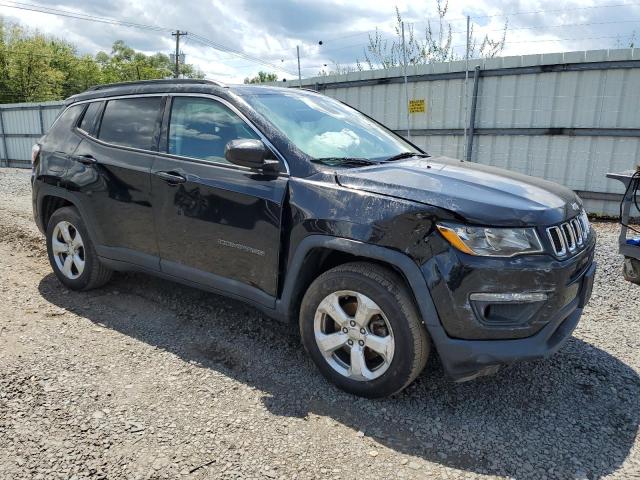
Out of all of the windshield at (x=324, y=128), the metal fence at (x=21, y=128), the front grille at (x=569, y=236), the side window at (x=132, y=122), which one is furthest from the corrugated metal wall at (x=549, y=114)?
the metal fence at (x=21, y=128)

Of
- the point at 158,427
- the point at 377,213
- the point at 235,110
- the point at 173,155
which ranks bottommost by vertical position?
the point at 158,427

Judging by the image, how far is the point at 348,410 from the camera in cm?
280

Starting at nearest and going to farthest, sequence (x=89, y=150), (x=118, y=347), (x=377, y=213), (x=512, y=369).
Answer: (x=377, y=213), (x=512, y=369), (x=118, y=347), (x=89, y=150)

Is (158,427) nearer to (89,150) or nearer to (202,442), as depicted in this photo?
(202,442)

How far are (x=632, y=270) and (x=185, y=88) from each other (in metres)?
4.24

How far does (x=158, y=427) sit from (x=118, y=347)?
1.10m

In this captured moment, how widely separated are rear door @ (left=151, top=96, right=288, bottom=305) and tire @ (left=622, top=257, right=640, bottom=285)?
11.5 ft

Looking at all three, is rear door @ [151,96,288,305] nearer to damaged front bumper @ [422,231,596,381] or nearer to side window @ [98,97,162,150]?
side window @ [98,97,162,150]

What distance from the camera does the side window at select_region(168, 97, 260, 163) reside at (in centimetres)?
337

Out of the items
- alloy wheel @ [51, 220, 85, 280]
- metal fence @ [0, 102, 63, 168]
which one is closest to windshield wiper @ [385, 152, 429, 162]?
alloy wheel @ [51, 220, 85, 280]

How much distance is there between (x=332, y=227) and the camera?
282cm

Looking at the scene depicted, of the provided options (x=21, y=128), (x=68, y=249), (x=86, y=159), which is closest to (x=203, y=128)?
(x=86, y=159)

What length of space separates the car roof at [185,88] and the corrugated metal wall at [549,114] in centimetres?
596

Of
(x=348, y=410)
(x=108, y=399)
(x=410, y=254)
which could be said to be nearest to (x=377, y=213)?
(x=410, y=254)
